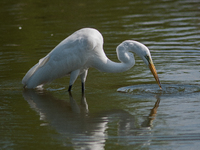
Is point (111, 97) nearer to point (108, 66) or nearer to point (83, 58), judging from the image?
point (108, 66)

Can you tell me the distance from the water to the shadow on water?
0.04ft

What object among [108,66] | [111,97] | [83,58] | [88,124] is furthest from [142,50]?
[88,124]

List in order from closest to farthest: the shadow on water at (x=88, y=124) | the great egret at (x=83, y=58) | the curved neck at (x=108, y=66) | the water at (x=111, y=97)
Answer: the shadow on water at (x=88, y=124), the water at (x=111, y=97), the great egret at (x=83, y=58), the curved neck at (x=108, y=66)

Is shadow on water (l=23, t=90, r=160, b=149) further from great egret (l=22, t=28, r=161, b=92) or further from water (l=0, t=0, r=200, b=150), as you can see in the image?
great egret (l=22, t=28, r=161, b=92)

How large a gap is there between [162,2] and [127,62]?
13.1 meters

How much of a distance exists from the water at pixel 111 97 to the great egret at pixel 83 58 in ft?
1.41

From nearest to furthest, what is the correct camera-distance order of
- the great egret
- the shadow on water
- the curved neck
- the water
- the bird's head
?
the shadow on water
the water
the bird's head
the great egret
the curved neck

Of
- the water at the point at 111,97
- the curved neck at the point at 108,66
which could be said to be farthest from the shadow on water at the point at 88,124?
the curved neck at the point at 108,66

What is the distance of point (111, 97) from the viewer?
24.5 feet

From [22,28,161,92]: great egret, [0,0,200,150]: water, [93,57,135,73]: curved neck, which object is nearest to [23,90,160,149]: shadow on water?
[0,0,200,150]: water

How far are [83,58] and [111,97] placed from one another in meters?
0.93

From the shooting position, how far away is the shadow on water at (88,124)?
5438mm

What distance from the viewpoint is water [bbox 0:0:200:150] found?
5.54m

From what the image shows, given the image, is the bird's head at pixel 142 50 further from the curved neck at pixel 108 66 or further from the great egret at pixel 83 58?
the curved neck at pixel 108 66
